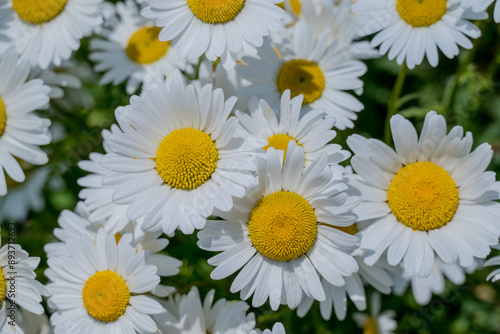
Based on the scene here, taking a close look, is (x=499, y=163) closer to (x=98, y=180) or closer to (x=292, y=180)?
(x=292, y=180)

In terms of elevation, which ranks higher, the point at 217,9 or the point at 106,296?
the point at 217,9

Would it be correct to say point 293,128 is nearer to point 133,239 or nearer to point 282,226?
point 282,226

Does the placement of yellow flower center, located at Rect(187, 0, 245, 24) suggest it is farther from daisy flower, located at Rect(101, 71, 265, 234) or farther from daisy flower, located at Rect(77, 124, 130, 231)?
daisy flower, located at Rect(77, 124, 130, 231)

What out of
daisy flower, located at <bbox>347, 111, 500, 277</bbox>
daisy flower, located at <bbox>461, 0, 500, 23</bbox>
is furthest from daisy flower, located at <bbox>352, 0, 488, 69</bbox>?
daisy flower, located at <bbox>347, 111, 500, 277</bbox>

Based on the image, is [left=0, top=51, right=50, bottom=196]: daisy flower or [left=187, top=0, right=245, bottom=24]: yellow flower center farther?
[left=0, top=51, right=50, bottom=196]: daisy flower

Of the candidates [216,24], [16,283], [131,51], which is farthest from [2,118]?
[216,24]

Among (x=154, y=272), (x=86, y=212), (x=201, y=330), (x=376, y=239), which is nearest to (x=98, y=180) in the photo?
(x=86, y=212)

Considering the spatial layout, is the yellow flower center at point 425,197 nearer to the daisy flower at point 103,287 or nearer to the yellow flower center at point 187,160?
the yellow flower center at point 187,160
